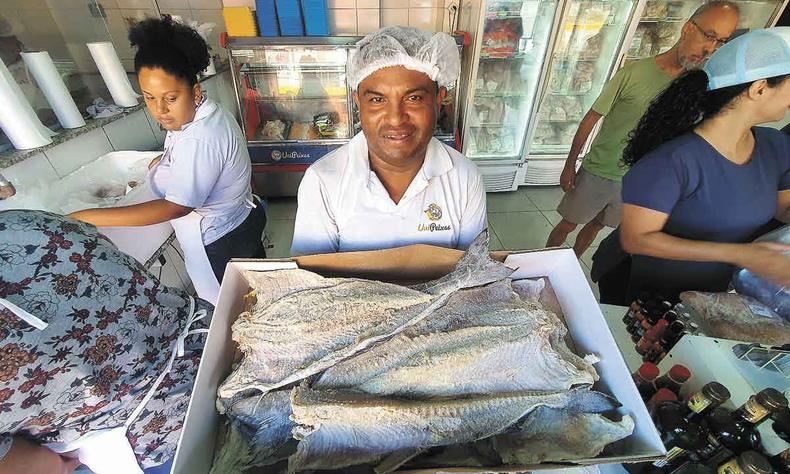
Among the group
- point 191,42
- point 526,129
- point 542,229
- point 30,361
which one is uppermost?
point 191,42

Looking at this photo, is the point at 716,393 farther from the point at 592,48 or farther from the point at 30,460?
the point at 592,48

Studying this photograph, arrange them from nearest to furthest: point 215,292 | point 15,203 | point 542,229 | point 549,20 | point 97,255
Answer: point 97,255 → point 15,203 → point 215,292 → point 549,20 → point 542,229

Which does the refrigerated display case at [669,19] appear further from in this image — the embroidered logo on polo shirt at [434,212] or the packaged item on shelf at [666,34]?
the embroidered logo on polo shirt at [434,212]

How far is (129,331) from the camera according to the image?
2.83ft

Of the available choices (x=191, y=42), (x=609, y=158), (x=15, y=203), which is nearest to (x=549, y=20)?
(x=609, y=158)

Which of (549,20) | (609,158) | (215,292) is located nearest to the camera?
(215,292)

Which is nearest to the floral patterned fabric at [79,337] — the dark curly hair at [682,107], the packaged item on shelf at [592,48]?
the dark curly hair at [682,107]

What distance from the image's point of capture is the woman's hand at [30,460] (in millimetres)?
763

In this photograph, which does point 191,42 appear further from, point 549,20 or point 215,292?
point 549,20

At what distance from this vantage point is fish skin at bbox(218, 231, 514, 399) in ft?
2.27

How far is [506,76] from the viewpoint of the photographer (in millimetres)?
3309

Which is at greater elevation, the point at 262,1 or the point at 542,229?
the point at 262,1

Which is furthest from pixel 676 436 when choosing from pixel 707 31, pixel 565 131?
pixel 565 131

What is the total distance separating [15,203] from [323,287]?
58.7 inches
